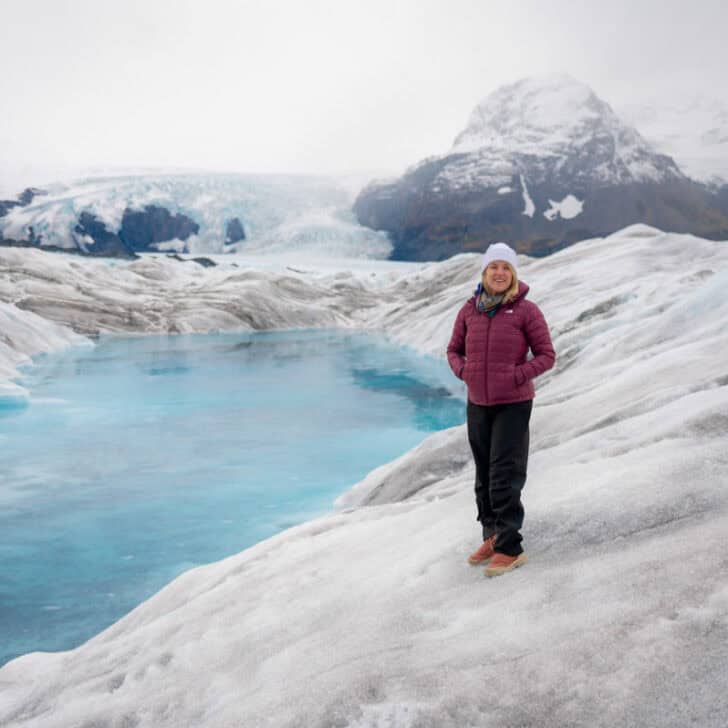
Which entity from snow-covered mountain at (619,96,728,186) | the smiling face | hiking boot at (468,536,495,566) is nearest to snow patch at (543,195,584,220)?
snow-covered mountain at (619,96,728,186)

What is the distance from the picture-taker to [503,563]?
4023 millimetres

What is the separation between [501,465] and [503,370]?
22.5 inches

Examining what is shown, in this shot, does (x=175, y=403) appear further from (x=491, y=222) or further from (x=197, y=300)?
(x=491, y=222)

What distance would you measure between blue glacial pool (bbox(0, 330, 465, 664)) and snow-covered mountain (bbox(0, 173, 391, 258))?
5855cm

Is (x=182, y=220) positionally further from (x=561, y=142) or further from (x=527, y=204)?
(x=561, y=142)

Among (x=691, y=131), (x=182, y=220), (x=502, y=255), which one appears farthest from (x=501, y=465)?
(x=691, y=131)

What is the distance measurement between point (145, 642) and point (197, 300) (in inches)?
1988

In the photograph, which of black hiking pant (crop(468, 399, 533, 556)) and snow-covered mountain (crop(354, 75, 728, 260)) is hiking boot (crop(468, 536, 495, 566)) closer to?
black hiking pant (crop(468, 399, 533, 556))

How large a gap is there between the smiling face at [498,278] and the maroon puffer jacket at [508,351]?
0.30 ft

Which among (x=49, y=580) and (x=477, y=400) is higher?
(x=477, y=400)

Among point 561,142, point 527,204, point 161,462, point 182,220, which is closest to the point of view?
point 161,462

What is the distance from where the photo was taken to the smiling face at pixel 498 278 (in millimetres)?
4277

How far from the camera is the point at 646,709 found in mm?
2590

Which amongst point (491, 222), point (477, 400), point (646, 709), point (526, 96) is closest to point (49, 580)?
point (477, 400)
